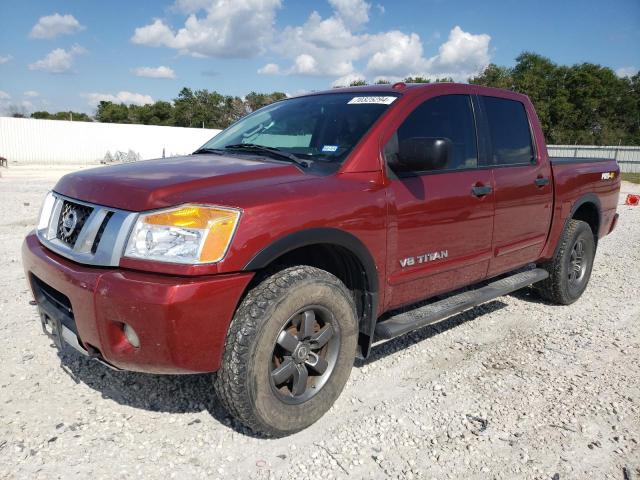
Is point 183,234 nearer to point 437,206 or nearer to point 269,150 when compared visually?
point 269,150

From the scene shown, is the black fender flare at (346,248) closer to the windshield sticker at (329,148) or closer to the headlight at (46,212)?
the windshield sticker at (329,148)

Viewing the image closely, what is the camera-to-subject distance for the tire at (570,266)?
15.6 feet

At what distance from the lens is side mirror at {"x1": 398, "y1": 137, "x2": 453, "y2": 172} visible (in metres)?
2.79

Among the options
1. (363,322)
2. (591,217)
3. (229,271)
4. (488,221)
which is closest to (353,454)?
(363,322)

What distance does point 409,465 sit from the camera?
2479mm

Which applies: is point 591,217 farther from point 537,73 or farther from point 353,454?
point 537,73

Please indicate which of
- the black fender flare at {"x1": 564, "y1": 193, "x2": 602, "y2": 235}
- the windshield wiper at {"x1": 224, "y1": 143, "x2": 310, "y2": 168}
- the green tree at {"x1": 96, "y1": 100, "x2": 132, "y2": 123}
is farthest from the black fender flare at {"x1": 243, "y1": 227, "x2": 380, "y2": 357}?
the green tree at {"x1": 96, "y1": 100, "x2": 132, "y2": 123}

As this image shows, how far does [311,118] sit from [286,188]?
3.70 feet

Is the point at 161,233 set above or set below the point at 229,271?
above

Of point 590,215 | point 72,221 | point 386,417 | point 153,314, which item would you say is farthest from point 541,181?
point 72,221

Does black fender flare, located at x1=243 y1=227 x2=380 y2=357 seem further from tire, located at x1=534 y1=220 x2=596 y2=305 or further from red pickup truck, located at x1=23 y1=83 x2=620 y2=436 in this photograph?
tire, located at x1=534 y1=220 x2=596 y2=305

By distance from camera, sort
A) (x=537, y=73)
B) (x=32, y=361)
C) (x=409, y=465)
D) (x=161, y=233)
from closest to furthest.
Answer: (x=161, y=233) → (x=409, y=465) → (x=32, y=361) → (x=537, y=73)

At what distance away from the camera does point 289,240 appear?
95.1 inches

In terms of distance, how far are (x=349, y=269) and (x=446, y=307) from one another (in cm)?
92
